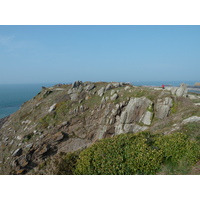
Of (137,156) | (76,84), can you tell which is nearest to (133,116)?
(137,156)

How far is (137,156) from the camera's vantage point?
805 cm

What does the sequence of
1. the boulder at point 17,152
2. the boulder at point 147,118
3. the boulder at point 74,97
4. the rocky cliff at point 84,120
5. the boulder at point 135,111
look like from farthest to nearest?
the boulder at point 74,97 → the boulder at point 135,111 → the boulder at point 17,152 → the boulder at point 147,118 → the rocky cliff at point 84,120

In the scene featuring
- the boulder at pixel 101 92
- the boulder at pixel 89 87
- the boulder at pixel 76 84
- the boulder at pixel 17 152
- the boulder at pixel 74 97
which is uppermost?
the boulder at pixel 76 84

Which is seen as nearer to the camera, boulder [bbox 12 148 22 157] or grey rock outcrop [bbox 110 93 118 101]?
boulder [bbox 12 148 22 157]

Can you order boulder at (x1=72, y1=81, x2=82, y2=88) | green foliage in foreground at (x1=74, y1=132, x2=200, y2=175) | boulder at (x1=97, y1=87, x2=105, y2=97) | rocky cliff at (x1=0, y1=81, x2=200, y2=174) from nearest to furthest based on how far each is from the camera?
green foliage in foreground at (x1=74, y1=132, x2=200, y2=175) < rocky cliff at (x1=0, y1=81, x2=200, y2=174) < boulder at (x1=97, y1=87, x2=105, y2=97) < boulder at (x1=72, y1=81, x2=82, y2=88)

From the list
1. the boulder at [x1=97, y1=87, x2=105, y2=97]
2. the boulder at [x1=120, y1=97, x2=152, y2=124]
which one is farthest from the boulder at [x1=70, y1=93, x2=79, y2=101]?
the boulder at [x1=120, y1=97, x2=152, y2=124]

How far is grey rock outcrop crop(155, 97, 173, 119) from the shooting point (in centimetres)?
1919

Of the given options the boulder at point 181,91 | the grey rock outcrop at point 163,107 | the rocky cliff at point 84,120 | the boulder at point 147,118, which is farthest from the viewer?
the boulder at point 181,91

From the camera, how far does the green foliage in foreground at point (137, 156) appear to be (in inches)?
299

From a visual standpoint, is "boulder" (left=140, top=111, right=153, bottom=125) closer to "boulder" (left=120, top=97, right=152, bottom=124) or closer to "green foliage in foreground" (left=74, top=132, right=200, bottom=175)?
"boulder" (left=120, top=97, right=152, bottom=124)

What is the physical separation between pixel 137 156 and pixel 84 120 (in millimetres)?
17309

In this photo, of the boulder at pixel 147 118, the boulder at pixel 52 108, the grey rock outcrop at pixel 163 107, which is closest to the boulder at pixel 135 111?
the boulder at pixel 147 118

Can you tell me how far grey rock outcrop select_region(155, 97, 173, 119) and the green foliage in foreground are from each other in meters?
10.3

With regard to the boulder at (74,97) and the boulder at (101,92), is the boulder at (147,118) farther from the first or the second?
the boulder at (74,97)
